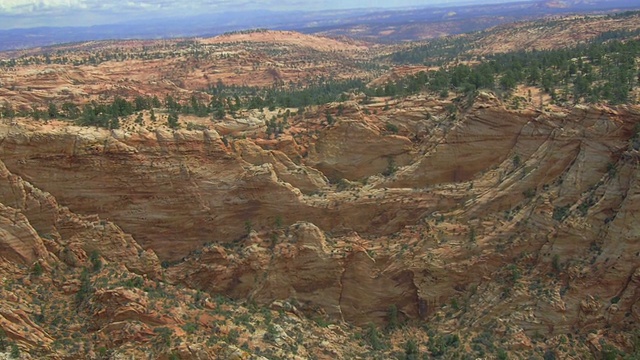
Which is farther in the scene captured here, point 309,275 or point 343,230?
point 343,230

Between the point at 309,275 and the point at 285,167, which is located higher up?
the point at 285,167

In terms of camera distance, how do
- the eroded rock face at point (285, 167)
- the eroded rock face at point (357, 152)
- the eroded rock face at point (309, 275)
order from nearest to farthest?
the eroded rock face at point (309, 275) → the eroded rock face at point (285, 167) → the eroded rock face at point (357, 152)

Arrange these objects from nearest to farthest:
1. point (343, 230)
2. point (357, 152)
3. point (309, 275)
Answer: point (309, 275) < point (343, 230) < point (357, 152)

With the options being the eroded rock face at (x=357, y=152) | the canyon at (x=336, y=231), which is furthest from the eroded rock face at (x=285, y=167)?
the eroded rock face at (x=357, y=152)

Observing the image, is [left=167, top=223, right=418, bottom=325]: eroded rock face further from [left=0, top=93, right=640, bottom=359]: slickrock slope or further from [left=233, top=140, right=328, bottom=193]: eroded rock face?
[left=233, top=140, right=328, bottom=193]: eroded rock face

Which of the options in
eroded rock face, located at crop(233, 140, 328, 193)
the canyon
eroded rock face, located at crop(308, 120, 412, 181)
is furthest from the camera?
eroded rock face, located at crop(308, 120, 412, 181)

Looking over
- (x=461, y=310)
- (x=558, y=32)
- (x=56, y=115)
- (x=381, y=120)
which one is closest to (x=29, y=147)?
(x=56, y=115)

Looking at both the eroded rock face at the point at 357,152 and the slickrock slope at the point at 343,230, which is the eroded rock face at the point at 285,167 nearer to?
the slickrock slope at the point at 343,230

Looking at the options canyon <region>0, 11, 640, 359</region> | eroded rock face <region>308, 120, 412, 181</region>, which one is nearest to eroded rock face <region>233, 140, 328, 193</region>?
canyon <region>0, 11, 640, 359</region>

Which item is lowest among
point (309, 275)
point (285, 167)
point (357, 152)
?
point (309, 275)

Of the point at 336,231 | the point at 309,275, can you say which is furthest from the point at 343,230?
the point at 309,275

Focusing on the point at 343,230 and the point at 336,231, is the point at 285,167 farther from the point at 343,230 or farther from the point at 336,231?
the point at 343,230
